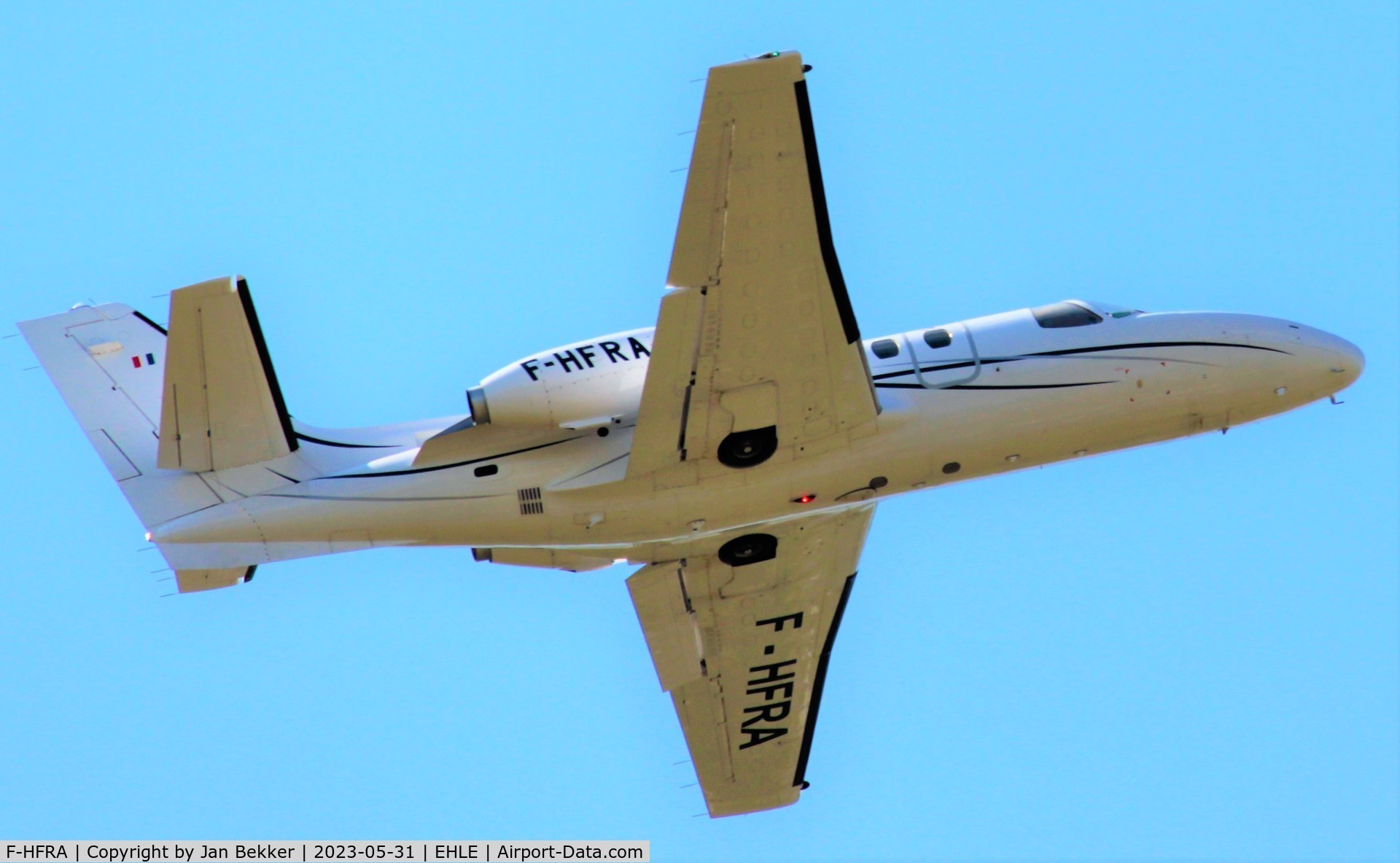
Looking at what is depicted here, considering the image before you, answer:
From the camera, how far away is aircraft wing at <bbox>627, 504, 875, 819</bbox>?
2473cm

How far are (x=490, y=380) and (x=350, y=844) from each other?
23.4 feet

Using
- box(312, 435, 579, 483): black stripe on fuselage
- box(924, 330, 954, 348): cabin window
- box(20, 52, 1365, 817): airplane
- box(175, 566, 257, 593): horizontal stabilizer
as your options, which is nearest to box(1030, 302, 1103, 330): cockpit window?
box(20, 52, 1365, 817): airplane

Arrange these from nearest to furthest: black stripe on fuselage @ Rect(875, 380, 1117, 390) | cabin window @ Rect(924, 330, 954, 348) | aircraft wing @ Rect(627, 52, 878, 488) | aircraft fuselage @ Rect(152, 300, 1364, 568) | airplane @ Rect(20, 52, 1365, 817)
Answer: aircraft wing @ Rect(627, 52, 878, 488) < airplane @ Rect(20, 52, 1365, 817) < aircraft fuselage @ Rect(152, 300, 1364, 568) < black stripe on fuselage @ Rect(875, 380, 1117, 390) < cabin window @ Rect(924, 330, 954, 348)

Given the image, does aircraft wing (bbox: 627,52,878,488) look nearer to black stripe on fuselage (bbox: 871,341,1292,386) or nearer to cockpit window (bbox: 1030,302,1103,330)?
black stripe on fuselage (bbox: 871,341,1292,386)

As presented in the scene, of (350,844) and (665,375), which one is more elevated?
(665,375)

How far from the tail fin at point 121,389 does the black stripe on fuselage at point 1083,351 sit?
927cm

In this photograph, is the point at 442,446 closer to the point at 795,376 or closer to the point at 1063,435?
the point at 795,376

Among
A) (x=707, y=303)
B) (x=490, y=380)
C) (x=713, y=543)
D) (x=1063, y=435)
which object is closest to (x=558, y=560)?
(x=713, y=543)

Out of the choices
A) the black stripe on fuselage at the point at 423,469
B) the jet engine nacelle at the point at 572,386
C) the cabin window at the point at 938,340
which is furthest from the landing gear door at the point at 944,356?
the black stripe on fuselage at the point at 423,469

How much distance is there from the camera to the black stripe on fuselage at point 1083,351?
886 inches

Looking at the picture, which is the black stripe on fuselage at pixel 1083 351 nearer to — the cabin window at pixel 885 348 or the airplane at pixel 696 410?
the airplane at pixel 696 410

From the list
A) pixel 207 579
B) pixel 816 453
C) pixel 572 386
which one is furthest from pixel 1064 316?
pixel 207 579

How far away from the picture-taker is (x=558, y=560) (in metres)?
24.1

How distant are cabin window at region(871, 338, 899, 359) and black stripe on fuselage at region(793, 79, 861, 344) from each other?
1.47 meters
